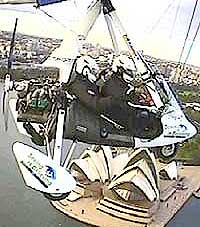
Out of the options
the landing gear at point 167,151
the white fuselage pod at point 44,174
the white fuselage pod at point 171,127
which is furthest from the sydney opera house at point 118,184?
the white fuselage pod at point 44,174

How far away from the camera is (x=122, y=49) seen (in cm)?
335

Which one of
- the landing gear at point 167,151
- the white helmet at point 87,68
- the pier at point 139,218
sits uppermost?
the white helmet at point 87,68

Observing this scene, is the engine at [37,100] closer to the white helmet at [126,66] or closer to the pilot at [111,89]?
the pilot at [111,89]

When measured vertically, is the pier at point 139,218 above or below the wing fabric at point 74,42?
below

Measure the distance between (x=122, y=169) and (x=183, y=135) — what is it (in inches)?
99.6

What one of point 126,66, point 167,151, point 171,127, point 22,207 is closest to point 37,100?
point 126,66

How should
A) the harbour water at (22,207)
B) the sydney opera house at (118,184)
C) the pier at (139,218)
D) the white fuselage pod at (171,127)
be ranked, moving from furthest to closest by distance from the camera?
the sydney opera house at (118,184)
the pier at (139,218)
the harbour water at (22,207)
the white fuselage pod at (171,127)

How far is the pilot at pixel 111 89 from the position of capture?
10.6ft

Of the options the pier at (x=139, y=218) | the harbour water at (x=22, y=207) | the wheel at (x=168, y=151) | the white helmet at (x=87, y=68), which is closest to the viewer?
A: the white helmet at (x=87, y=68)

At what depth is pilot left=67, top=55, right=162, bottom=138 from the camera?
3.22m

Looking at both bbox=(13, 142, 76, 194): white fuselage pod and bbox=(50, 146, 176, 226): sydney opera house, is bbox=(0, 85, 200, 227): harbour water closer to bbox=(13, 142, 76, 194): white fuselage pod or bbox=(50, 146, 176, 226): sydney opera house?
bbox=(50, 146, 176, 226): sydney opera house

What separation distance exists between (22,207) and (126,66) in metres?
2.63

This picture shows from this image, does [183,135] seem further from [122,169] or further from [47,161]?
[122,169]

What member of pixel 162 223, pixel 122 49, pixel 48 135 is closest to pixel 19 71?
pixel 48 135
